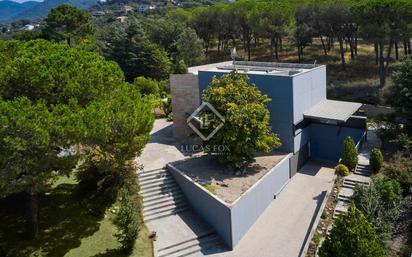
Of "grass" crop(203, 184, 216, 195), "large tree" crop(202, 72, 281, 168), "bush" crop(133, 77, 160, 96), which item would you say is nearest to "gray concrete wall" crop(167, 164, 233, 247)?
"grass" crop(203, 184, 216, 195)

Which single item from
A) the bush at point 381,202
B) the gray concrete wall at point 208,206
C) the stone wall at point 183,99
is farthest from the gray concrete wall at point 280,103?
the gray concrete wall at point 208,206

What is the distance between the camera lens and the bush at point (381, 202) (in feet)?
44.8

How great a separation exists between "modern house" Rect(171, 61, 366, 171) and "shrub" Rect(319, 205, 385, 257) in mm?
8967

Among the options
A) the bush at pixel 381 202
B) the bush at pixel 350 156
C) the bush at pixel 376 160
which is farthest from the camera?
the bush at pixel 350 156

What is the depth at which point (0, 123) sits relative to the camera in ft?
34.4

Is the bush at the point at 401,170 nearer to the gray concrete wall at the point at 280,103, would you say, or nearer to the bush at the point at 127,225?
the gray concrete wall at the point at 280,103

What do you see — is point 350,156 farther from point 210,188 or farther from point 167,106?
point 167,106

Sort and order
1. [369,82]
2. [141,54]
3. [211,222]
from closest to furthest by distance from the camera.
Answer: [211,222] → [369,82] → [141,54]

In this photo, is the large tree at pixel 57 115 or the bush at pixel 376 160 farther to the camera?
the bush at pixel 376 160

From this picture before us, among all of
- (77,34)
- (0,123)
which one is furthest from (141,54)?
(0,123)

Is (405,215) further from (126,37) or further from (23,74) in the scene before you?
(126,37)

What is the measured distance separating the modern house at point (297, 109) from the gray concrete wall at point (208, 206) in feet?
20.9

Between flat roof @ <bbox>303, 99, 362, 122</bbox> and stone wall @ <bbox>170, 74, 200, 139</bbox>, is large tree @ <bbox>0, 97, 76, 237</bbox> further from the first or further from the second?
flat roof @ <bbox>303, 99, 362, 122</bbox>

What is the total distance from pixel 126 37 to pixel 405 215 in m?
35.0
